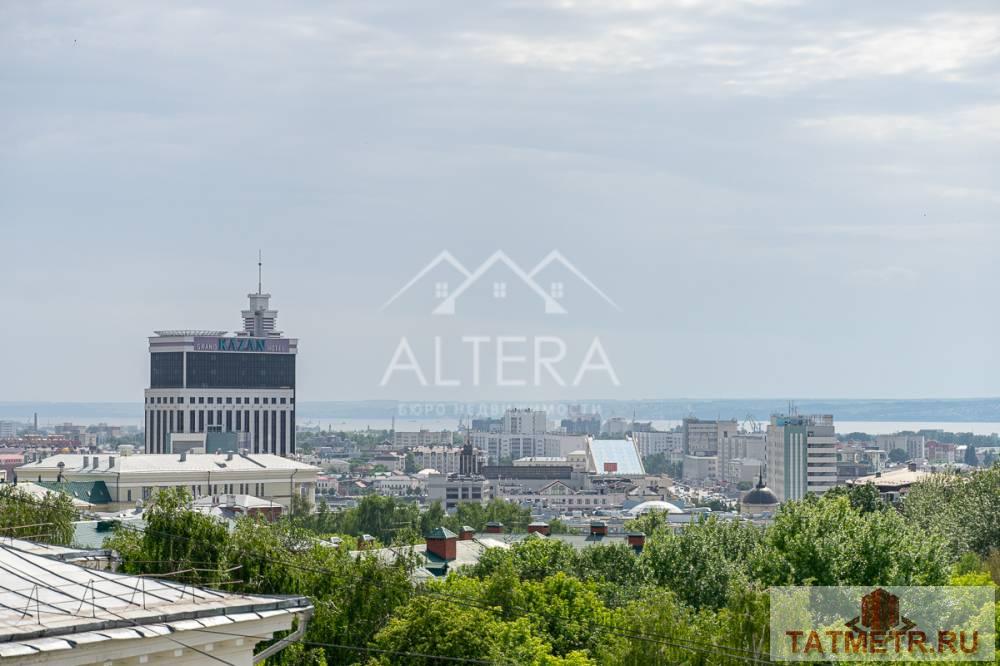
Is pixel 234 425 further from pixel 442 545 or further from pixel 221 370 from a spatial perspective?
pixel 442 545

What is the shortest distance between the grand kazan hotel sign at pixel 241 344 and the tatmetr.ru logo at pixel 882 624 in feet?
514

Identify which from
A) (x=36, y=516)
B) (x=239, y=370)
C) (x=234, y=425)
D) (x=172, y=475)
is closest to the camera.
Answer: (x=36, y=516)

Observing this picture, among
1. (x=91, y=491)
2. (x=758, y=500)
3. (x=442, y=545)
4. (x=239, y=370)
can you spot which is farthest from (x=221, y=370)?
(x=442, y=545)

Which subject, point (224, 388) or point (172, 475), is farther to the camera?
point (224, 388)

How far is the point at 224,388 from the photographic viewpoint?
180 m

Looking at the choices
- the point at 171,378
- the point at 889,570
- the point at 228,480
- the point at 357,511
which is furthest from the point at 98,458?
→ the point at 889,570

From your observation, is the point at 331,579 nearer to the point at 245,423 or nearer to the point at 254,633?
the point at 254,633

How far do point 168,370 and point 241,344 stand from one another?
923cm

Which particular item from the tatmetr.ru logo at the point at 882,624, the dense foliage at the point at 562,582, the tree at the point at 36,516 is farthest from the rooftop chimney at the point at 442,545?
the tatmetr.ru logo at the point at 882,624

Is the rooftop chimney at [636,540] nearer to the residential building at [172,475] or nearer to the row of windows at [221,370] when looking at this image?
the residential building at [172,475]

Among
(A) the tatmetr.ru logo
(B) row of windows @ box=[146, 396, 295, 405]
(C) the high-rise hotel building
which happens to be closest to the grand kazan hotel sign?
(C) the high-rise hotel building

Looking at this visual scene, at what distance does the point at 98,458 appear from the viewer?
4279 inches

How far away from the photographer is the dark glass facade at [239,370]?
180 m

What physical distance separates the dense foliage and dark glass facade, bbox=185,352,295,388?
457 feet
